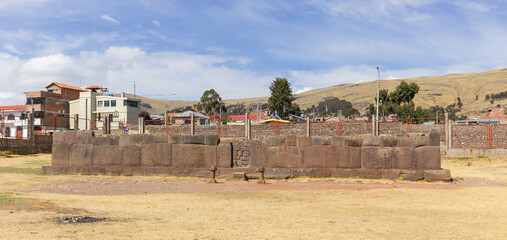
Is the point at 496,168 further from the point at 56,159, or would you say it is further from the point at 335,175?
the point at 56,159

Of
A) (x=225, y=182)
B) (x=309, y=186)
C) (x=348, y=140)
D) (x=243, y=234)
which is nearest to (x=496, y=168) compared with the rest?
(x=348, y=140)

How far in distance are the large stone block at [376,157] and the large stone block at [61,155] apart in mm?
12038

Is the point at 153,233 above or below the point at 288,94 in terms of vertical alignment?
below

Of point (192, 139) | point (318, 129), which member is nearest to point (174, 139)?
point (192, 139)

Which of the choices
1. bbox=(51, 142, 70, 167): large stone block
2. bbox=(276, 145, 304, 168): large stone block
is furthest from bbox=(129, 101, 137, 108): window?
bbox=(276, 145, 304, 168): large stone block

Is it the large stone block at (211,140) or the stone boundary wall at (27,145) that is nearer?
the large stone block at (211,140)

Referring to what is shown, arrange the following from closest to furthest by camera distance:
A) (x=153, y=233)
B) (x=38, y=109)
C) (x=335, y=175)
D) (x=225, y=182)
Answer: (x=153, y=233) → (x=225, y=182) → (x=335, y=175) → (x=38, y=109)

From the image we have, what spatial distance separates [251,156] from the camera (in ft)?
53.2

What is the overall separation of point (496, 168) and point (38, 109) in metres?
65.0

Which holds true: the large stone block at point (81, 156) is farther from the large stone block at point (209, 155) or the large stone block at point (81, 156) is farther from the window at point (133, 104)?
the window at point (133, 104)

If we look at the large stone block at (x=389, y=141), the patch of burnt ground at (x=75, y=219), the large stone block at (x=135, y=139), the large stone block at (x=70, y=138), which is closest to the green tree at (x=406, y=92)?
the large stone block at (x=389, y=141)

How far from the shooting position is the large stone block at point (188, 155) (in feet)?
52.9

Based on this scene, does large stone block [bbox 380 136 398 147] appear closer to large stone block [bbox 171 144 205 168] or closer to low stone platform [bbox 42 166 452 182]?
low stone platform [bbox 42 166 452 182]

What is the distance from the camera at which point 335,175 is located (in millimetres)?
15438
